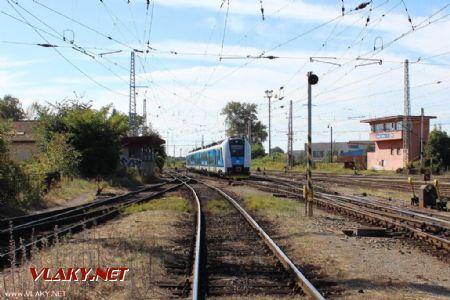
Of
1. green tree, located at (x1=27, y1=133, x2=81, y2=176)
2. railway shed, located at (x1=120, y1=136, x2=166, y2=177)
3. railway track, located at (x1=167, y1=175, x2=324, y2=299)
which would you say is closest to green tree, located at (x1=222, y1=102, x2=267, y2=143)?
railway shed, located at (x1=120, y1=136, x2=166, y2=177)

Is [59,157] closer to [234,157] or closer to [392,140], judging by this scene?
[234,157]

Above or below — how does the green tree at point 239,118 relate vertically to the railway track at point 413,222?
above

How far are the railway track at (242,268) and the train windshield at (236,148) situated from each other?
2669cm

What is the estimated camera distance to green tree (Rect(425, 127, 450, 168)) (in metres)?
59.5

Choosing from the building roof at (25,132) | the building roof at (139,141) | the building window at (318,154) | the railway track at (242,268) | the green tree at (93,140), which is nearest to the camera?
the railway track at (242,268)

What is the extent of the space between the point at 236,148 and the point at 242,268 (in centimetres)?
3225

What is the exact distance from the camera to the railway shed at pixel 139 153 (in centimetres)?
4581

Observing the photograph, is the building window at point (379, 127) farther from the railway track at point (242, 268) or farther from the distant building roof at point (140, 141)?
the railway track at point (242, 268)

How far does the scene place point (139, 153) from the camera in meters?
48.6

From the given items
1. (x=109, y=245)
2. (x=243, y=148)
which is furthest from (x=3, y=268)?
(x=243, y=148)

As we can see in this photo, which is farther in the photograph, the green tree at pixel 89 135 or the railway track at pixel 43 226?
the green tree at pixel 89 135

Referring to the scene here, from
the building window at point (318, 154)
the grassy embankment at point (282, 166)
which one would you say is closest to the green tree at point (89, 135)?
the grassy embankment at point (282, 166)

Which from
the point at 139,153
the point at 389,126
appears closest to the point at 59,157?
the point at 139,153

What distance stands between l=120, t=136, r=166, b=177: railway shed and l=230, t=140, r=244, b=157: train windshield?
303 inches
